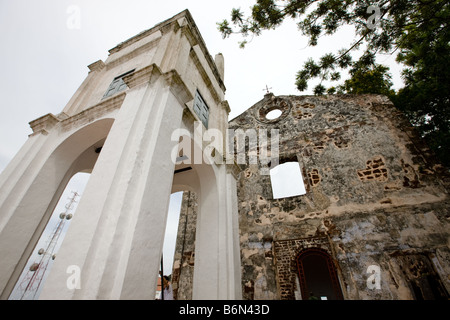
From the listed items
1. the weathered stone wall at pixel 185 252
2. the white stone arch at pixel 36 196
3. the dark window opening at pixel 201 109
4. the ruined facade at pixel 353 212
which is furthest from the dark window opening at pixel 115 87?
the ruined facade at pixel 353 212

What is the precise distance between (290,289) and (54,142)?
6.56 metres

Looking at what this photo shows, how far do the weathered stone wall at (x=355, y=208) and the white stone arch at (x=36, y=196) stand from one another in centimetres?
502

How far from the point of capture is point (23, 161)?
12.7ft

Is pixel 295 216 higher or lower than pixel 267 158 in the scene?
lower

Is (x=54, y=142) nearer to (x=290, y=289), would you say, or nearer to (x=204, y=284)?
(x=204, y=284)

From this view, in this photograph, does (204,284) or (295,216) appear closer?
(204,284)

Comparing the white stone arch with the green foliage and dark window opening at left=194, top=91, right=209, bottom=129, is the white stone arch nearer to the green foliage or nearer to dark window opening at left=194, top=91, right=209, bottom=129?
dark window opening at left=194, top=91, right=209, bottom=129

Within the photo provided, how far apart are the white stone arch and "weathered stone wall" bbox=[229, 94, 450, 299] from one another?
5.02 metres

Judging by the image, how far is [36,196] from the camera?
3.63 metres

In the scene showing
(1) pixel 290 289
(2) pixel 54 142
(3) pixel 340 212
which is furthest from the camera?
(3) pixel 340 212
